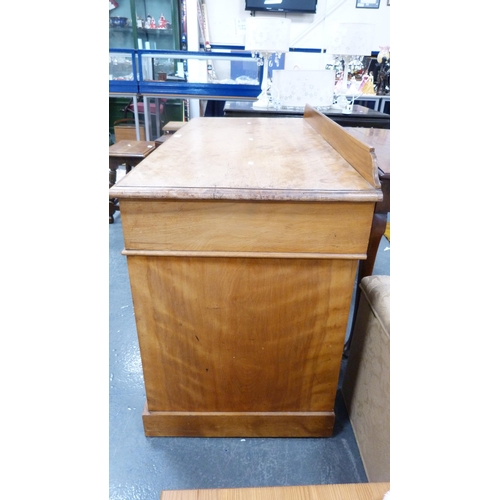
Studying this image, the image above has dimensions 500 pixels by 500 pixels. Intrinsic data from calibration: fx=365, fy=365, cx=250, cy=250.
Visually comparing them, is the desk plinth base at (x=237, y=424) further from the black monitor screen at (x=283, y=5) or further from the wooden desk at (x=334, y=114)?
the black monitor screen at (x=283, y=5)

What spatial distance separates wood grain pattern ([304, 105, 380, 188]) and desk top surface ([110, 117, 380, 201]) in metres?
0.01

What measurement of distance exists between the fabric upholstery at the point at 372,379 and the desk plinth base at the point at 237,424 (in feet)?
0.35

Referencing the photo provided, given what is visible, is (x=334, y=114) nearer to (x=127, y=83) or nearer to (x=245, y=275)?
(x=245, y=275)

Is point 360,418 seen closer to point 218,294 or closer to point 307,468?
point 307,468

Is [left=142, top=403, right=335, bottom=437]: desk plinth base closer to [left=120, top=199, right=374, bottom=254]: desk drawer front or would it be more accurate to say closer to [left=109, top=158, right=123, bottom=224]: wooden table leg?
[left=120, top=199, right=374, bottom=254]: desk drawer front

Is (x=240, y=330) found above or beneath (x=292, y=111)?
beneath

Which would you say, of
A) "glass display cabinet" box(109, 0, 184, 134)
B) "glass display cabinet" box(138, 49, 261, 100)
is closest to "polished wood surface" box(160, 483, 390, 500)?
"glass display cabinet" box(138, 49, 261, 100)

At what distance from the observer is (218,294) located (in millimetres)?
925

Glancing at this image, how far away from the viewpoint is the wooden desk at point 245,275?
2.68 ft

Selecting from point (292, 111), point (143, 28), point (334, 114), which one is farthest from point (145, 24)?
point (334, 114)

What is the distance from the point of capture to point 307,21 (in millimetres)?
4812

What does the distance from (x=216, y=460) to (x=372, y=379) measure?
511 mm
